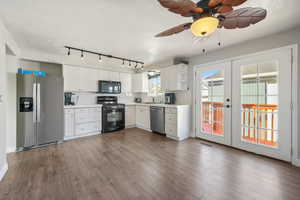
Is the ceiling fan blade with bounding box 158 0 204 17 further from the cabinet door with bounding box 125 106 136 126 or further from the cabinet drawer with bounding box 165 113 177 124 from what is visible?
the cabinet door with bounding box 125 106 136 126

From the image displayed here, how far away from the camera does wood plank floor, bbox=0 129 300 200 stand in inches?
61.8

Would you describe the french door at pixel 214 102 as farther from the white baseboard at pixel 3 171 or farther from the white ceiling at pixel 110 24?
the white baseboard at pixel 3 171

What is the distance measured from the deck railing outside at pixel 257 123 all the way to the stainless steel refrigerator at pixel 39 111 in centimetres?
406

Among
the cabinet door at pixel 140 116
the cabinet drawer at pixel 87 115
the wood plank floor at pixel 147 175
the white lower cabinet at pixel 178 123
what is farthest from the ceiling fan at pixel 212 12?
the cabinet door at pixel 140 116

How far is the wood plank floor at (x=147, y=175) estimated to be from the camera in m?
1.57

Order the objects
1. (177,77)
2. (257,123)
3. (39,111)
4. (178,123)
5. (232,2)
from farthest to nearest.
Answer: (177,77) → (178,123) → (39,111) → (257,123) → (232,2)

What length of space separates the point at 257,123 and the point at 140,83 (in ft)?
12.3

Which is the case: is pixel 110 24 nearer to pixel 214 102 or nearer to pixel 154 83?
pixel 214 102

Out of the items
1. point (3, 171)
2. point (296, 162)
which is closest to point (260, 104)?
point (296, 162)

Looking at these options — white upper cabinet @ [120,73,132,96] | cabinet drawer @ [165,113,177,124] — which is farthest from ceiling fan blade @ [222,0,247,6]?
white upper cabinet @ [120,73,132,96]

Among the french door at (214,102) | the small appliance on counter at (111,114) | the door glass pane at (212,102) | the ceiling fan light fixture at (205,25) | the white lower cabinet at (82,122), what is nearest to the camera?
the ceiling fan light fixture at (205,25)

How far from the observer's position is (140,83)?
5.18 meters

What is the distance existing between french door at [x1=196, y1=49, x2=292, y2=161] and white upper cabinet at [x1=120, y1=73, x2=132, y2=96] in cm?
279

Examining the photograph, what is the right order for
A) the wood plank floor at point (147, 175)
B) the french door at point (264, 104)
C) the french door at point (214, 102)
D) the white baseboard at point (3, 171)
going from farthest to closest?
1. the french door at point (214, 102)
2. the french door at point (264, 104)
3. the white baseboard at point (3, 171)
4. the wood plank floor at point (147, 175)
